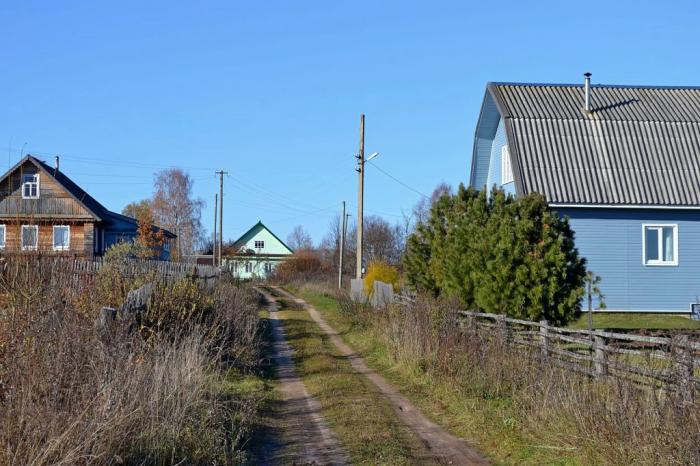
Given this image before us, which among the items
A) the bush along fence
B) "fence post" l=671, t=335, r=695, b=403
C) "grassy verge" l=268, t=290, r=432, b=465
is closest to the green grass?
the bush along fence

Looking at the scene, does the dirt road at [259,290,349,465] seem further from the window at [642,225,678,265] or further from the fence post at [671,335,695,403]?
the window at [642,225,678,265]

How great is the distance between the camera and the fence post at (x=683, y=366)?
752cm

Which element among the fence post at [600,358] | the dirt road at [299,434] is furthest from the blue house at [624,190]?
the fence post at [600,358]

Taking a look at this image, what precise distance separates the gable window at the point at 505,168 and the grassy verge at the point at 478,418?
1243 centimetres

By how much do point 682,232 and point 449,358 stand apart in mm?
15682

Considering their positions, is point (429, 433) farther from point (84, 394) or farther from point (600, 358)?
point (84, 394)

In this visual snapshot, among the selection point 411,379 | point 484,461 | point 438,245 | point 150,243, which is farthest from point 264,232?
point 484,461

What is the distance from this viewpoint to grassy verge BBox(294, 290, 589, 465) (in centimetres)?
880

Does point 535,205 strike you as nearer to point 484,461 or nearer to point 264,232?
point 484,461

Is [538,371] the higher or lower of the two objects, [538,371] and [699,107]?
the lower

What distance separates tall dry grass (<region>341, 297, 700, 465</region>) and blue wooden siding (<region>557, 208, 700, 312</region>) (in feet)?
36.8

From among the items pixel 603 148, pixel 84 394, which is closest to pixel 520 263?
pixel 84 394

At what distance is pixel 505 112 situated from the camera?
27.3 meters

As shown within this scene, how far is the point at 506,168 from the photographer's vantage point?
1141 inches
